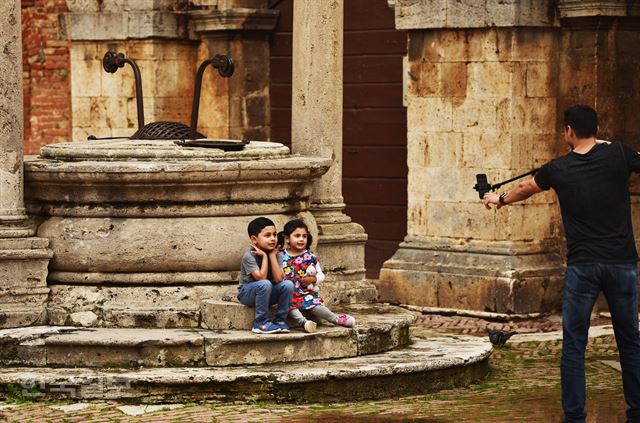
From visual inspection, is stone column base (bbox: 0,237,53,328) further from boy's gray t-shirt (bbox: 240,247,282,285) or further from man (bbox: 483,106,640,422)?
man (bbox: 483,106,640,422)

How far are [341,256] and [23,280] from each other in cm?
245

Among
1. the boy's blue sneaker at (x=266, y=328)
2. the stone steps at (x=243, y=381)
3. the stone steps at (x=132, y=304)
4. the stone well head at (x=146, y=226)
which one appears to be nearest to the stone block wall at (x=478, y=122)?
the stone well head at (x=146, y=226)

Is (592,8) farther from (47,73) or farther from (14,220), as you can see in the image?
(47,73)

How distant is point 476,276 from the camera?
46.2ft

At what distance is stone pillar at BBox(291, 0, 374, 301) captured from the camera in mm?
11977

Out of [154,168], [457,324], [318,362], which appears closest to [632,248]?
[318,362]

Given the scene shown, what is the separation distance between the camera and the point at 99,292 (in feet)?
34.2

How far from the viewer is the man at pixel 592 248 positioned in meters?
8.60

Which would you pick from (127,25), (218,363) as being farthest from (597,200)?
(127,25)

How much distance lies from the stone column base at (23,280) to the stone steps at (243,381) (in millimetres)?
570

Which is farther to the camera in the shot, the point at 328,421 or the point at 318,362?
the point at 318,362

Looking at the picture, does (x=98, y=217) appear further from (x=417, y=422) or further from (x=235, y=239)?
(x=417, y=422)

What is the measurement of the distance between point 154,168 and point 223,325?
3.22 ft

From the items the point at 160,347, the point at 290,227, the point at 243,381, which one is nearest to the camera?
the point at 243,381
